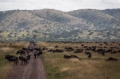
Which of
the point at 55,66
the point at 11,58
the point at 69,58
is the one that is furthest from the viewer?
the point at 69,58

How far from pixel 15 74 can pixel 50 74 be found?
20.5 ft

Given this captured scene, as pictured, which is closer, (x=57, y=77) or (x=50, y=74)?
(x=57, y=77)

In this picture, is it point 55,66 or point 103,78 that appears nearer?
point 103,78

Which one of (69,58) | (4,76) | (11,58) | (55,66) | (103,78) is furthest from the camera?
(69,58)

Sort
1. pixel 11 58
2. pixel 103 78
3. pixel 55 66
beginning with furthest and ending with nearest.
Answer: pixel 11 58 → pixel 55 66 → pixel 103 78

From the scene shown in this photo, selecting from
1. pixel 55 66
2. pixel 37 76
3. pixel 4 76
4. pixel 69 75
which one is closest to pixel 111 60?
pixel 55 66

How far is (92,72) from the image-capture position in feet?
116

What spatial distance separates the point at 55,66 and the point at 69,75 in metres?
8.72

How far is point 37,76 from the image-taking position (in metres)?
34.1

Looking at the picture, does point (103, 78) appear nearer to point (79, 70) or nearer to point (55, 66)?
point (79, 70)

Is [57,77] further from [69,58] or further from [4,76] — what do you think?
[69,58]

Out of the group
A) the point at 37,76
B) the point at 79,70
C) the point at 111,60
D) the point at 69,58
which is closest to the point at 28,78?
the point at 37,76

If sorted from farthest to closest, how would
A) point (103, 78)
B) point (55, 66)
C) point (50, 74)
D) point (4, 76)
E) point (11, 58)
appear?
point (11, 58), point (55, 66), point (50, 74), point (4, 76), point (103, 78)

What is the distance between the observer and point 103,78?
31.3 metres
